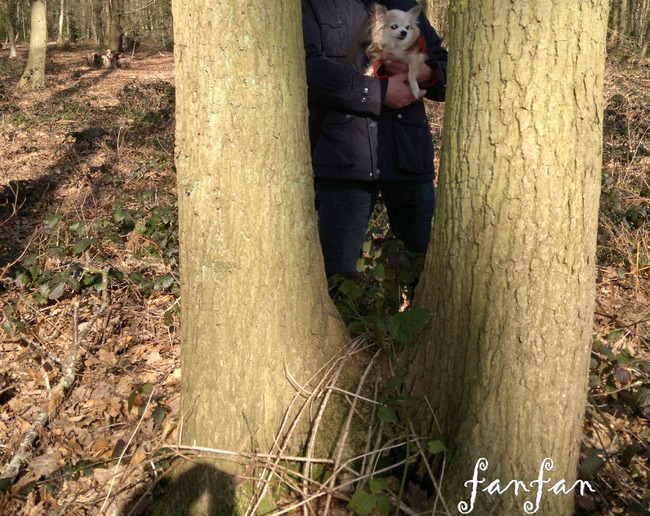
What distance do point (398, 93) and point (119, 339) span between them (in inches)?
102

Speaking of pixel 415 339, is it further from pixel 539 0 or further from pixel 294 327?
pixel 539 0

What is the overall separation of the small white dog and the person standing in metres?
0.03

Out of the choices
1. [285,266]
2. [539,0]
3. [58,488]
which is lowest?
[58,488]

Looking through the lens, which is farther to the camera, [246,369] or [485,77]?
[246,369]

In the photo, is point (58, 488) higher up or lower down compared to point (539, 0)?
lower down

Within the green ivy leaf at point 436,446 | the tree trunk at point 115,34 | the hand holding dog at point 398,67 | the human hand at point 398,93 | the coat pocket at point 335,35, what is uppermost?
the tree trunk at point 115,34

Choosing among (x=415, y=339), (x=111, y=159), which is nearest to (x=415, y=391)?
(x=415, y=339)

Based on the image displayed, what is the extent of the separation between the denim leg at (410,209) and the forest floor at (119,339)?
107cm

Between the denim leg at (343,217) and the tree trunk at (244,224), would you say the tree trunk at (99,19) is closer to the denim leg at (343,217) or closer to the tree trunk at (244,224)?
the denim leg at (343,217)

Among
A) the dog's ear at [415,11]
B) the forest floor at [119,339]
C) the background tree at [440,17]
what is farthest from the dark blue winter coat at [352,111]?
the background tree at [440,17]

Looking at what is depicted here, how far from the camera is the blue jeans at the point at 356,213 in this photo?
278cm

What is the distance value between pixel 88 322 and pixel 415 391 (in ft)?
9.14

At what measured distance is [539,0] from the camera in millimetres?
1684

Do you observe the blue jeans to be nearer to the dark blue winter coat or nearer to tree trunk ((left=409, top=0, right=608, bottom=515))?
the dark blue winter coat
